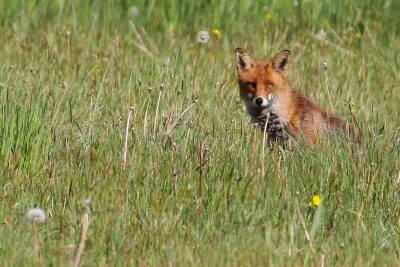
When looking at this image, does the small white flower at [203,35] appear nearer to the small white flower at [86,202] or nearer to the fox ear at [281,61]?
the fox ear at [281,61]

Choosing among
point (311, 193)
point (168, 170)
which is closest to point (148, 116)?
point (168, 170)

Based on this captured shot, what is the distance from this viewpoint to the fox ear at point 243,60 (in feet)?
24.7

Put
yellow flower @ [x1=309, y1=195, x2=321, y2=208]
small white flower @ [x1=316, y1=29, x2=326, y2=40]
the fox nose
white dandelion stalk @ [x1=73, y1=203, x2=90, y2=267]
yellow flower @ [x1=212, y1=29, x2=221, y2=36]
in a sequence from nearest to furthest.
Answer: white dandelion stalk @ [x1=73, y1=203, x2=90, y2=267], yellow flower @ [x1=309, y1=195, x2=321, y2=208], the fox nose, small white flower @ [x1=316, y1=29, x2=326, y2=40], yellow flower @ [x1=212, y1=29, x2=221, y2=36]

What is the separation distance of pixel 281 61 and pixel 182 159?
7.44 ft

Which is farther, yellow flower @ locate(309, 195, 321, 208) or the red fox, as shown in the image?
the red fox

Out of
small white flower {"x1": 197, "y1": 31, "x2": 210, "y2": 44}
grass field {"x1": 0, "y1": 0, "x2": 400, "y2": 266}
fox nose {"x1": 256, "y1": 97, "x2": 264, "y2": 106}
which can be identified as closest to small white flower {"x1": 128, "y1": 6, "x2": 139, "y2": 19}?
grass field {"x1": 0, "y1": 0, "x2": 400, "y2": 266}

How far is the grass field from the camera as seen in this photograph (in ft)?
15.1

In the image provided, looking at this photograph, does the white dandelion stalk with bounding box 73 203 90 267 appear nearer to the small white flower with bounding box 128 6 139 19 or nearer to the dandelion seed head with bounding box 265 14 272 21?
the small white flower with bounding box 128 6 139 19

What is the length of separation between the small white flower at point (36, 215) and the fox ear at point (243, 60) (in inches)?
128

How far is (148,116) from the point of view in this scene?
651 cm

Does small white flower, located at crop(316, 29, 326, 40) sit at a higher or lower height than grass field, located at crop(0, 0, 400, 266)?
higher

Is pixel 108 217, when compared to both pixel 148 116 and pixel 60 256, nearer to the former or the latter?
pixel 60 256

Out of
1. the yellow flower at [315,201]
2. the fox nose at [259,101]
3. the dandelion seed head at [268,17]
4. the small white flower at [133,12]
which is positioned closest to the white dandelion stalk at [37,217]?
the yellow flower at [315,201]

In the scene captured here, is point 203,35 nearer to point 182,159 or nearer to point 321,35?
point 321,35
